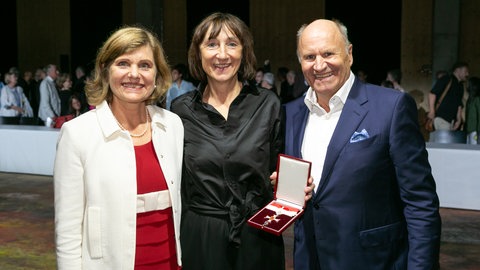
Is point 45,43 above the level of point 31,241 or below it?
above

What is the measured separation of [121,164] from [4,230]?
16.7 ft

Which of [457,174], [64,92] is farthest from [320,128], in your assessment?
[64,92]

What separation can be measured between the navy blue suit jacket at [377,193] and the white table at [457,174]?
5.25 meters

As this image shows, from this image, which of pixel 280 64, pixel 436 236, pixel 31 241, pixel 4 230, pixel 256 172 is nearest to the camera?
pixel 436 236

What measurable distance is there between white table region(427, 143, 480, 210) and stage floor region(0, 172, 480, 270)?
137 millimetres

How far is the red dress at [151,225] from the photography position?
2.62 m

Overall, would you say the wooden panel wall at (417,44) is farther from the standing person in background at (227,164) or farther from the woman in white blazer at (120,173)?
the woman in white blazer at (120,173)

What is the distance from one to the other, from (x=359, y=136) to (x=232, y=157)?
2.32ft

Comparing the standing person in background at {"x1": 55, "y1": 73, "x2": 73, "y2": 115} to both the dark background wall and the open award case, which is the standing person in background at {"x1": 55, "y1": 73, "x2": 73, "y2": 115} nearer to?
the dark background wall

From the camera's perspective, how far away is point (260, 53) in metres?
17.7

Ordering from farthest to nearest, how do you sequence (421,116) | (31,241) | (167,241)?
(421,116), (31,241), (167,241)

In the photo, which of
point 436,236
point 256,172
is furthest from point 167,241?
point 436,236

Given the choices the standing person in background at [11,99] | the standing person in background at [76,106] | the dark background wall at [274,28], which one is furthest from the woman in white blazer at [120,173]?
the dark background wall at [274,28]

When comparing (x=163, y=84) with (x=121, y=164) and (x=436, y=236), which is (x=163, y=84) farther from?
(x=436, y=236)
